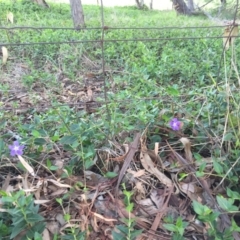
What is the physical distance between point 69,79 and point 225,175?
1776 millimetres

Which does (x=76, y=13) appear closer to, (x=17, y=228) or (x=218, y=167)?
(x=218, y=167)

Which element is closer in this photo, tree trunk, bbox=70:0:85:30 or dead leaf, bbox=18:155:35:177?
dead leaf, bbox=18:155:35:177

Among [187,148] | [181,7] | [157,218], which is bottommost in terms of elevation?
[181,7]

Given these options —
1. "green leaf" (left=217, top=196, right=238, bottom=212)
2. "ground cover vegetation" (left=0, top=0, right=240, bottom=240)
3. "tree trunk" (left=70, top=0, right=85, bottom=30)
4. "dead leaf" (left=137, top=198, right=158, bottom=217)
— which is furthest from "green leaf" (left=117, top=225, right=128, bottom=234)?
"tree trunk" (left=70, top=0, right=85, bottom=30)

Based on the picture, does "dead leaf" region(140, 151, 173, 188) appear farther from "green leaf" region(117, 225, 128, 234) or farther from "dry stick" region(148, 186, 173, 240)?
"green leaf" region(117, 225, 128, 234)

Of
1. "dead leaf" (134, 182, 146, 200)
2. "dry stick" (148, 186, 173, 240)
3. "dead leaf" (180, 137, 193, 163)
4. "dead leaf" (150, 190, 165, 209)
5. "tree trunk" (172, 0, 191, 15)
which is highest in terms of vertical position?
"dead leaf" (180, 137, 193, 163)

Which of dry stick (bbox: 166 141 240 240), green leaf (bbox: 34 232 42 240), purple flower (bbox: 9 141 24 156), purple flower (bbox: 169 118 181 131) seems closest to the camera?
green leaf (bbox: 34 232 42 240)

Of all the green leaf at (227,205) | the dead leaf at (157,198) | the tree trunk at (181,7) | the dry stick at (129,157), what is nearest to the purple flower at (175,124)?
the dry stick at (129,157)

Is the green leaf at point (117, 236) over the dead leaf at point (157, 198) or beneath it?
over

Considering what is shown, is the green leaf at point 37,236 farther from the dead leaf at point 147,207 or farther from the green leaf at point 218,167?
the green leaf at point 218,167

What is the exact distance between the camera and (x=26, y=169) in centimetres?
112

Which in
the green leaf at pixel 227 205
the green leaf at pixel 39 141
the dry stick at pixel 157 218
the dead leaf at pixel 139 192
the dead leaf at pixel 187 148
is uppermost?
the green leaf at pixel 39 141

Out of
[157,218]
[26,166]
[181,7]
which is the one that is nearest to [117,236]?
[157,218]

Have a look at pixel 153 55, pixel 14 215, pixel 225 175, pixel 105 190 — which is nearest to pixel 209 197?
pixel 225 175
